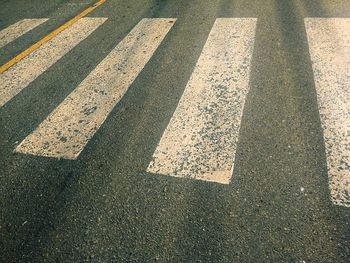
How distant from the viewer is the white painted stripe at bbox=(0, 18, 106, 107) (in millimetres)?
3939

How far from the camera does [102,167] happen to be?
2.75 meters

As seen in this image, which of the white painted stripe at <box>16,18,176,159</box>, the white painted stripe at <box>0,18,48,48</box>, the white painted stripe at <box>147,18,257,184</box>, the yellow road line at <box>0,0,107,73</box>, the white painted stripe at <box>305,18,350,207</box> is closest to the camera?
the white painted stripe at <box>305,18,350,207</box>

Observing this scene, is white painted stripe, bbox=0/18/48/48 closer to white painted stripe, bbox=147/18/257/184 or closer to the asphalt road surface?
the asphalt road surface

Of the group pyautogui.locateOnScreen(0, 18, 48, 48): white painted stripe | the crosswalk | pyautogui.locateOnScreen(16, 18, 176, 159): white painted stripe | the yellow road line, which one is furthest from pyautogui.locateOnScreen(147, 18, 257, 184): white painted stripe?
pyautogui.locateOnScreen(0, 18, 48, 48): white painted stripe

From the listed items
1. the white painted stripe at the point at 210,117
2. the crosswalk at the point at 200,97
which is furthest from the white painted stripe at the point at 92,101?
the white painted stripe at the point at 210,117

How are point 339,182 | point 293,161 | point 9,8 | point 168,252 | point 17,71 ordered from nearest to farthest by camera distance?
point 168,252
point 339,182
point 293,161
point 17,71
point 9,8

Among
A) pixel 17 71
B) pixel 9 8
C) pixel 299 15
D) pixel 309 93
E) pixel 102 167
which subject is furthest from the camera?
pixel 9 8

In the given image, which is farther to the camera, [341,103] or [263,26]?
[263,26]

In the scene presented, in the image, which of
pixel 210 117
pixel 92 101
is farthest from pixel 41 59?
pixel 210 117

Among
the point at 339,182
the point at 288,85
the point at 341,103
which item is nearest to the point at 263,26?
the point at 288,85

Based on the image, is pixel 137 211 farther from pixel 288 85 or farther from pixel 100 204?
pixel 288 85

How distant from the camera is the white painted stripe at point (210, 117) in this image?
2627 mm

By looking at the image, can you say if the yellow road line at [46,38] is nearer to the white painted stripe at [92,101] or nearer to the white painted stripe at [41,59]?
the white painted stripe at [41,59]

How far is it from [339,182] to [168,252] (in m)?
1.38
